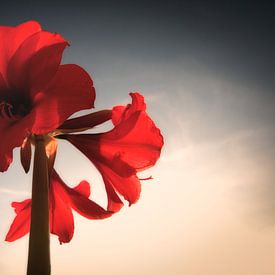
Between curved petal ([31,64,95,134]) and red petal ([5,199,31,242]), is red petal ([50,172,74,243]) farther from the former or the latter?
curved petal ([31,64,95,134])

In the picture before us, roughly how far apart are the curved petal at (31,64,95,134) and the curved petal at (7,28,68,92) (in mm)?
13

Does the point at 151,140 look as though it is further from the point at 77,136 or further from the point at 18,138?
the point at 18,138

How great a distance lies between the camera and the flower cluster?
0.50m

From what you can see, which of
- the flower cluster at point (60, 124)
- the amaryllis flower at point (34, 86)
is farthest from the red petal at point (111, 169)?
the amaryllis flower at point (34, 86)

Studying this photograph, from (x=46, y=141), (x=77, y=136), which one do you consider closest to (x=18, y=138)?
(x=46, y=141)

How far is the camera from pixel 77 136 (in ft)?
2.13

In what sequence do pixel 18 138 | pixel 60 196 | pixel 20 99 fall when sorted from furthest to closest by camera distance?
1. pixel 60 196
2. pixel 20 99
3. pixel 18 138

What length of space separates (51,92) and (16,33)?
0.14 meters

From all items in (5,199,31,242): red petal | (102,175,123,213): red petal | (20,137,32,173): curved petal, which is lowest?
(5,199,31,242): red petal

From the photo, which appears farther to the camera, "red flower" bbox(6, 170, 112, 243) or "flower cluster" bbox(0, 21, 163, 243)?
"red flower" bbox(6, 170, 112, 243)

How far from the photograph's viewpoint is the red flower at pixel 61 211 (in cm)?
68

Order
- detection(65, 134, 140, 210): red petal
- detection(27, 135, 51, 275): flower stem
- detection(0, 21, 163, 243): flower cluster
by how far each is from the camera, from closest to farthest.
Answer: detection(27, 135, 51, 275): flower stem < detection(0, 21, 163, 243): flower cluster < detection(65, 134, 140, 210): red petal

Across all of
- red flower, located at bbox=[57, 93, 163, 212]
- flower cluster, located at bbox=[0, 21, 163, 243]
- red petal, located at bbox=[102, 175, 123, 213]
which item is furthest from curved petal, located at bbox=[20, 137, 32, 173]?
red petal, located at bbox=[102, 175, 123, 213]

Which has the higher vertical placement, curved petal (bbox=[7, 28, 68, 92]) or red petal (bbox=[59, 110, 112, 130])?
curved petal (bbox=[7, 28, 68, 92])
